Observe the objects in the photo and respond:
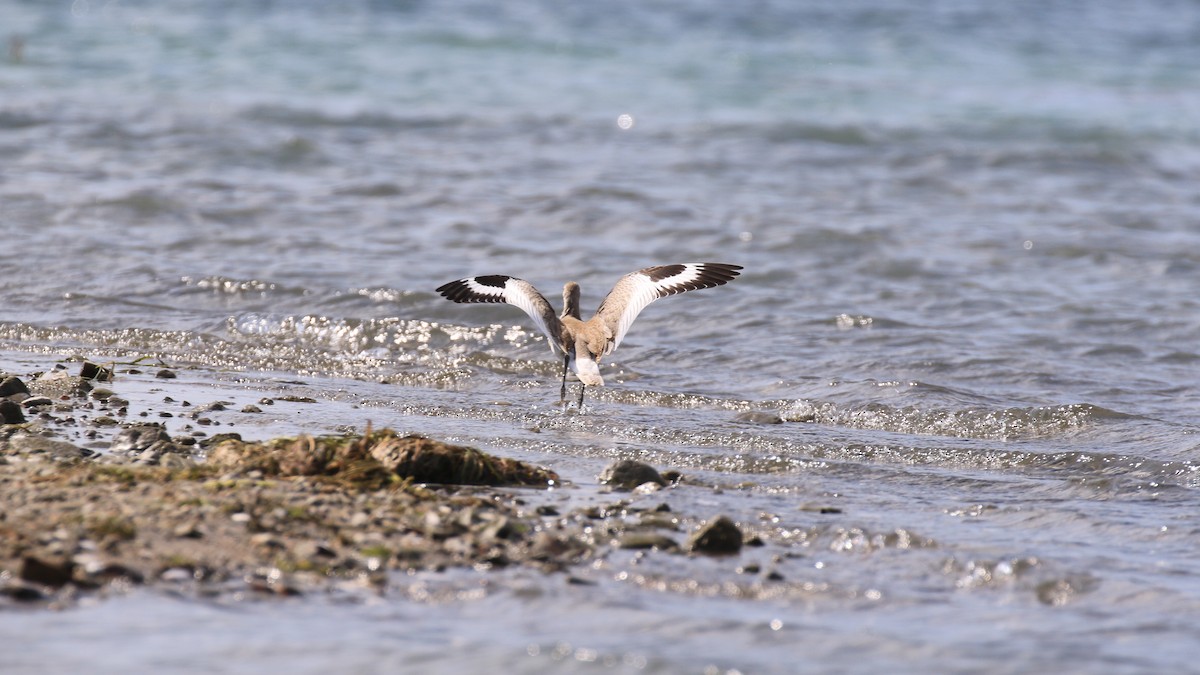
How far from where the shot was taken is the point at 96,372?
7.78m

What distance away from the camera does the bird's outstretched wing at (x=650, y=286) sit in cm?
876

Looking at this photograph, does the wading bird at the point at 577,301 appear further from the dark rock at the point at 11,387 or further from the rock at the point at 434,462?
the dark rock at the point at 11,387

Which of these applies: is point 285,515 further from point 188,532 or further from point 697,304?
point 697,304

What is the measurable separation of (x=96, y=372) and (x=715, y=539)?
13.1 feet

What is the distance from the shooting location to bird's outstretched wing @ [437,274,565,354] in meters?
8.39

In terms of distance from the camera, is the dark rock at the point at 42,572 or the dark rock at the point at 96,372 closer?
the dark rock at the point at 42,572

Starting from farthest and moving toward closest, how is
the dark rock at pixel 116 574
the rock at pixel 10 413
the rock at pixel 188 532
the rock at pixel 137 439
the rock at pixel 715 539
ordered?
the rock at pixel 10 413 < the rock at pixel 137 439 < the rock at pixel 715 539 < the rock at pixel 188 532 < the dark rock at pixel 116 574

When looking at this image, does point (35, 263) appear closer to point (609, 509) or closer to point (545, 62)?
point (609, 509)

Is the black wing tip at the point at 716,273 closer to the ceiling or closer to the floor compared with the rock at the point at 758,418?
closer to the ceiling

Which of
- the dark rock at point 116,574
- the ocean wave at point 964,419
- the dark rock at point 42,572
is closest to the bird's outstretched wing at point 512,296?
the ocean wave at point 964,419

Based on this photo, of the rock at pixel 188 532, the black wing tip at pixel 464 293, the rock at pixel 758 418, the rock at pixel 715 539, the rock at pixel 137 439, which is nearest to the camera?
the rock at pixel 188 532

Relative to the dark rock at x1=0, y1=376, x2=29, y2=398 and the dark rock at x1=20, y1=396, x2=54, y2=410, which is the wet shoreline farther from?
the dark rock at x1=0, y1=376, x2=29, y2=398

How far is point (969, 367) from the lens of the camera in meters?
9.15

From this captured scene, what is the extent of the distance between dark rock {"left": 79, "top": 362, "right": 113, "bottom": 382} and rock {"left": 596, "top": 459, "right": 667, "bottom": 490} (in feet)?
9.93
